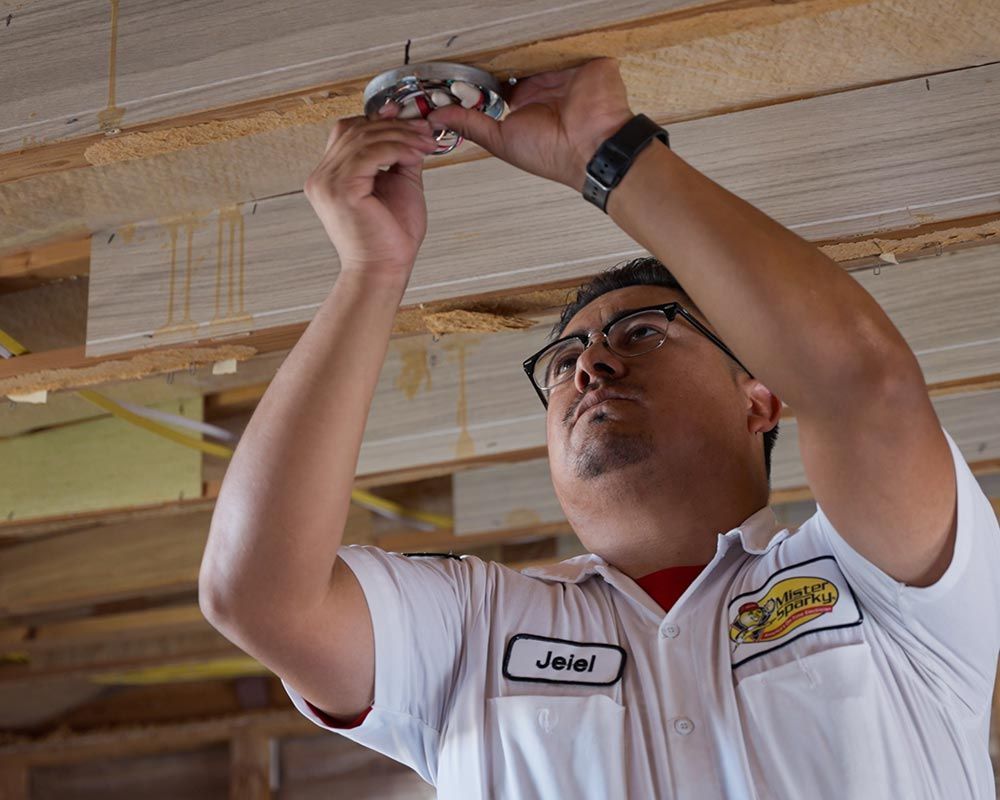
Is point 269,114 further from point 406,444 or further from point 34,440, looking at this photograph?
point 34,440

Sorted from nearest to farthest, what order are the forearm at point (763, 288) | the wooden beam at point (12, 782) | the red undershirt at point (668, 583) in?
the forearm at point (763, 288) → the red undershirt at point (668, 583) → the wooden beam at point (12, 782)

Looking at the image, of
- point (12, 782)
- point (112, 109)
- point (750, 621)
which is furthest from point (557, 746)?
point (12, 782)

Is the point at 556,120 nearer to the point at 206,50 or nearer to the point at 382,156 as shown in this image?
the point at 382,156

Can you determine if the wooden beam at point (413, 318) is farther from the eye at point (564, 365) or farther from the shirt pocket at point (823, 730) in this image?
the shirt pocket at point (823, 730)

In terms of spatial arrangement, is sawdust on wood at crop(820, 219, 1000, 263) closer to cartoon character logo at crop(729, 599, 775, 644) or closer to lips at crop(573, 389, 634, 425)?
lips at crop(573, 389, 634, 425)

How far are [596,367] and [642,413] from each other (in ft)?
0.33

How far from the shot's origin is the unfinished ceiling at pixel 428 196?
4.52 feet

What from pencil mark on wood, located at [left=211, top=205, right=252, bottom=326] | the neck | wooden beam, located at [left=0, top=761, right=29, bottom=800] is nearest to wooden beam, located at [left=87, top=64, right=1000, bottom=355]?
pencil mark on wood, located at [left=211, top=205, right=252, bottom=326]

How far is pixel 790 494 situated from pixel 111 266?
1.63m

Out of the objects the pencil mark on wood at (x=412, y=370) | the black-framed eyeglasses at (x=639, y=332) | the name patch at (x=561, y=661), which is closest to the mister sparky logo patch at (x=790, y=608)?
the name patch at (x=561, y=661)

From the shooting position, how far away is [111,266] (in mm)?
1927

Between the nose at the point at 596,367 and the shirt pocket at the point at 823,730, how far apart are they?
1.53 feet

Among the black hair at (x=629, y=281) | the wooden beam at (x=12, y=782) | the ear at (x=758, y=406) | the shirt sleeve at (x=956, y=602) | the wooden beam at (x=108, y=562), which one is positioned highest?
the wooden beam at (x=108, y=562)

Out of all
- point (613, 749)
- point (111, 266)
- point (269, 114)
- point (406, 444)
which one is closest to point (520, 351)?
point (406, 444)
